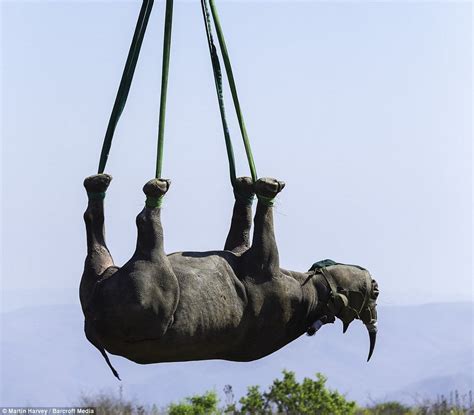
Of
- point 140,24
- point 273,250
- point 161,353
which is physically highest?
point 140,24

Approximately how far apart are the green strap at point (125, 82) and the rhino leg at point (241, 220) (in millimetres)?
1170

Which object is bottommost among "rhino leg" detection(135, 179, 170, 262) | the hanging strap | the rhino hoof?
"rhino leg" detection(135, 179, 170, 262)

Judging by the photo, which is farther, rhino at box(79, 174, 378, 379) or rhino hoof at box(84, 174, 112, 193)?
rhino hoof at box(84, 174, 112, 193)

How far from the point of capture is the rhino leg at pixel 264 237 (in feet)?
32.9

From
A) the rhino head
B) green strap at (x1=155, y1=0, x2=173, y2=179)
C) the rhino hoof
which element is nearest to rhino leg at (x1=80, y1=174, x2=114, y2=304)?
the rhino hoof

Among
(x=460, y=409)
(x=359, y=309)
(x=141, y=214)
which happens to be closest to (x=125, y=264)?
(x=141, y=214)

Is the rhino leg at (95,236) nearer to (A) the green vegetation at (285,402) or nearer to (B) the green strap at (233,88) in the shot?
(B) the green strap at (233,88)

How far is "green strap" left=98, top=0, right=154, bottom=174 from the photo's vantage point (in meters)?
9.82


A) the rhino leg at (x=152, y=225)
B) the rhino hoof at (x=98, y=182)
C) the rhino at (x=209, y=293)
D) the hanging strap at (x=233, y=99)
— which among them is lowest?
the rhino at (x=209, y=293)

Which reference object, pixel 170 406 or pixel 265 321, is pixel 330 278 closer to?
pixel 265 321

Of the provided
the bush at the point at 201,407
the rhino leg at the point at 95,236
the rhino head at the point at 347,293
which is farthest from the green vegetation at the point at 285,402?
the rhino leg at the point at 95,236

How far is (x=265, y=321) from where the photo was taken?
1006 cm

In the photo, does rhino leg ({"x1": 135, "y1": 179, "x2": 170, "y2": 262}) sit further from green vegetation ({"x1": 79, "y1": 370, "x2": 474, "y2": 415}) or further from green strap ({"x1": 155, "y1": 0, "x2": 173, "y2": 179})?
green vegetation ({"x1": 79, "y1": 370, "x2": 474, "y2": 415})

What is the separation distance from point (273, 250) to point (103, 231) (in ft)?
3.82
